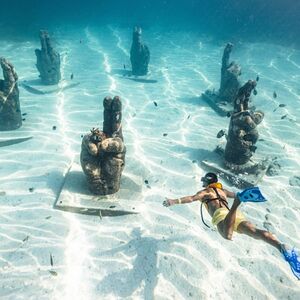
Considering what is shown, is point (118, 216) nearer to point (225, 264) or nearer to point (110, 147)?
point (110, 147)

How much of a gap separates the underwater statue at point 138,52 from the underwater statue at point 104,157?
11929 millimetres

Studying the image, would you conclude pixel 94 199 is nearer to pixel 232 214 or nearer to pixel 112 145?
pixel 112 145

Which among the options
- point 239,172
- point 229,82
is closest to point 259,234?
point 239,172

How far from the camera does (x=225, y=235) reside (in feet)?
16.9

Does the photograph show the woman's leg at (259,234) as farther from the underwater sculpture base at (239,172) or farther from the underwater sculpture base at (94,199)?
the underwater sculpture base at (239,172)

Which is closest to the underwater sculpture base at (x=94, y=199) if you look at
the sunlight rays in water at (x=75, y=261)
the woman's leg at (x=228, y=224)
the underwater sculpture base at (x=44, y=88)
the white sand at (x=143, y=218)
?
the white sand at (x=143, y=218)

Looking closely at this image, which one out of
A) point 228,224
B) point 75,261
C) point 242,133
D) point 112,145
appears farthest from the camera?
point 242,133

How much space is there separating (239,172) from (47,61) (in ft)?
A: 39.0

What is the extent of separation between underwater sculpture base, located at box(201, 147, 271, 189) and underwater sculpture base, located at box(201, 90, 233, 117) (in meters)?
4.66

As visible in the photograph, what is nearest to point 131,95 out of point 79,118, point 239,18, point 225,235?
point 79,118

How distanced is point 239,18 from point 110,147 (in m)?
47.1

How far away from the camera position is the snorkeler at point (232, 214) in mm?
4527

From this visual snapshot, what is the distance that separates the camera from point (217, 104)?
14430 mm

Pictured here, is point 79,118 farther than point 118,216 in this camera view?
Yes
